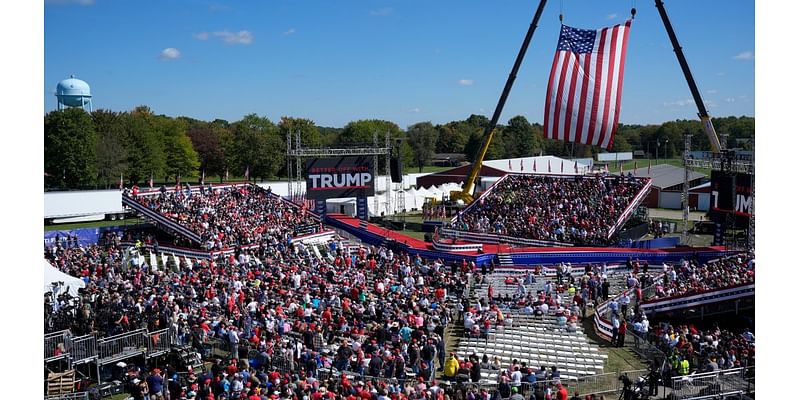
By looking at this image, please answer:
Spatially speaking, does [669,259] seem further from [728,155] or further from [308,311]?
[308,311]

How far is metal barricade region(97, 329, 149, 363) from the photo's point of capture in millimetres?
13688

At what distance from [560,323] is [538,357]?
2.92 meters

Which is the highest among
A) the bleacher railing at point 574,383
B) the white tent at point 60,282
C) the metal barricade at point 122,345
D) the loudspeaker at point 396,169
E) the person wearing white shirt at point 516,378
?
the loudspeaker at point 396,169

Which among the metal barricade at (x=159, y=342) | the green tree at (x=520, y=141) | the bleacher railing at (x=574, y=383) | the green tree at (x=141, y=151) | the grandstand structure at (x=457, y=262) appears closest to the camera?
the bleacher railing at (x=574, y=383)

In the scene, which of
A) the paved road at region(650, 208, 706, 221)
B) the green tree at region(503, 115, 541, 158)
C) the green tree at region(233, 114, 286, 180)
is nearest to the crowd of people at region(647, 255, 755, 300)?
the paved road at region(650, 208, 706, 221)

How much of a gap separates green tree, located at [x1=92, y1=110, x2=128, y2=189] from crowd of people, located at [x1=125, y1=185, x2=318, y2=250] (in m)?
15.4

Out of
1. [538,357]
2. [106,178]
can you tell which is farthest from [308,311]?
[106,178]

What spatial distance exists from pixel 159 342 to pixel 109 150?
35.5 metres

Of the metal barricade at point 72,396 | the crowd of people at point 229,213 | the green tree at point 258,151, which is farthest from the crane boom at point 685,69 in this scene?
the green tree at point 258,151

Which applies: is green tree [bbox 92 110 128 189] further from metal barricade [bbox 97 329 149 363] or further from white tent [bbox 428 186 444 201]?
metal barricade [bbox 97 329 149 363]

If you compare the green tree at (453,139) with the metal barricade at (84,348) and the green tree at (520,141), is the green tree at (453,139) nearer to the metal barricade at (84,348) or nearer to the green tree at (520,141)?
the green tree at (520,141)

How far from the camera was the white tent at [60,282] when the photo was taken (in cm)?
1616

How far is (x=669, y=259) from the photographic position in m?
25.5

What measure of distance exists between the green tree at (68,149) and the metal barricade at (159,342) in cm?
2986
